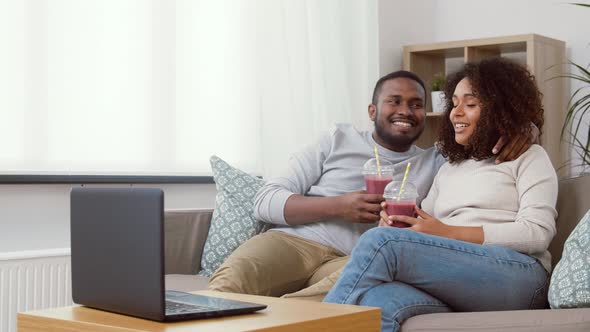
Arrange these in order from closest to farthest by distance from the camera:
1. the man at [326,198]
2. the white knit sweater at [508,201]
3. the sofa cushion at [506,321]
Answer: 1. the sofa cushion at [506,321]
2. the white knit sweater at [508,201]
3. the man at [326,198]

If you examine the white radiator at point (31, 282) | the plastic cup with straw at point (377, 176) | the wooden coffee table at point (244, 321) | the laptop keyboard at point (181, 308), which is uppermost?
the plastic cup with straw at point (377, 176)

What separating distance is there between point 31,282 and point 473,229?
64.4 inches

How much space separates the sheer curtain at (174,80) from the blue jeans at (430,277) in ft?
5.34

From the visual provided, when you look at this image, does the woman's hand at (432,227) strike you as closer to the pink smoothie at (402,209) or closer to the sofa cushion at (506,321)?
the pink smoothie at (402,209)

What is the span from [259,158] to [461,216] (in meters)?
1.57

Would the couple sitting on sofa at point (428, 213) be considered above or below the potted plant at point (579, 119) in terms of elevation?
below

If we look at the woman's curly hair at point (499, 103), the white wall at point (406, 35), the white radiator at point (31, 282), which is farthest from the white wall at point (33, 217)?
the woman's curly hair at point (499, 103)

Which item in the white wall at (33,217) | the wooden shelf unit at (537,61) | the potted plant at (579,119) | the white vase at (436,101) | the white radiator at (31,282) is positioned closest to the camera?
the white radiator at (31,282)

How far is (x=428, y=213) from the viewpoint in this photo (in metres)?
2.69

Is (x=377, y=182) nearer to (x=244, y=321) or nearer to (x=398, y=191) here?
(x=398, y=191)

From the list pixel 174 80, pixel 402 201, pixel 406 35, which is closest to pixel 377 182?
pixel 402 201

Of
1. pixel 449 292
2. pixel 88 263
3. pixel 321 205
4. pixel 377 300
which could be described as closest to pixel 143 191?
pixel 88 263

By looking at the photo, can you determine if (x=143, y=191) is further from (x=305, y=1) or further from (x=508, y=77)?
(x=305, y=1)

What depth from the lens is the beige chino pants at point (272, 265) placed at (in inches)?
105
